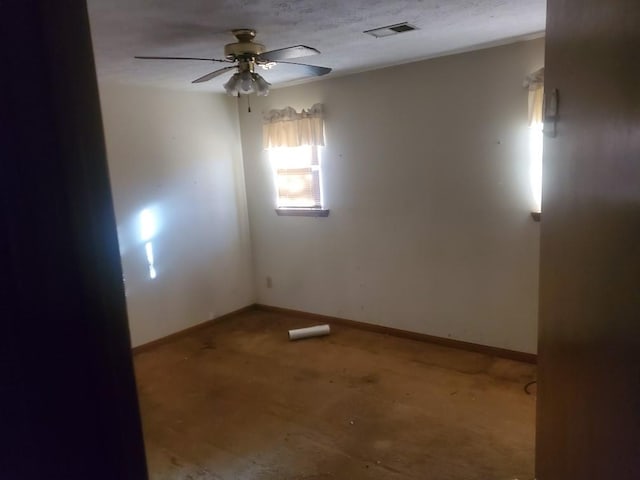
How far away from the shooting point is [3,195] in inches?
20.0

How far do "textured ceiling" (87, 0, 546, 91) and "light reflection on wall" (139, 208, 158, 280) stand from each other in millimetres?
1166

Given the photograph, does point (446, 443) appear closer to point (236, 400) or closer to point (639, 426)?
point (236, 400)

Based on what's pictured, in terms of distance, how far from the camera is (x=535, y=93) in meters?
3.12

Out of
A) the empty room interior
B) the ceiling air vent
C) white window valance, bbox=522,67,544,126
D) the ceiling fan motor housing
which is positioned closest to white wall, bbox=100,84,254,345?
the empty room interior

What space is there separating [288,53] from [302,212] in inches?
89.0

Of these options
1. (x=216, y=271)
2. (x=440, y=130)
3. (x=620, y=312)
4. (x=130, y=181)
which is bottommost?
(x=216, y=271)

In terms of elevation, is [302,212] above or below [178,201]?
below

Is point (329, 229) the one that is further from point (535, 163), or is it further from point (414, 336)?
point (535, 163)

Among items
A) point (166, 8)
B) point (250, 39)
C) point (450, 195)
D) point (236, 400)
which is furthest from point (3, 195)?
point (450, 195)

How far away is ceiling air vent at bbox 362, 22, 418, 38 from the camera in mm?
2678

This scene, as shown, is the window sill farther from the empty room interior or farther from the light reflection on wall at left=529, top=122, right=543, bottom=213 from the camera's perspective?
the light reflection on wall at left=529, top=122, right=543, bottom=213

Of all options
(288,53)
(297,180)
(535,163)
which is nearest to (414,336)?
(535,163)

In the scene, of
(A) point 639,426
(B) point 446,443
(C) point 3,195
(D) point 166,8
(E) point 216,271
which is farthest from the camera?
(E) point 216,271

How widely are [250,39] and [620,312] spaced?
2366mm
